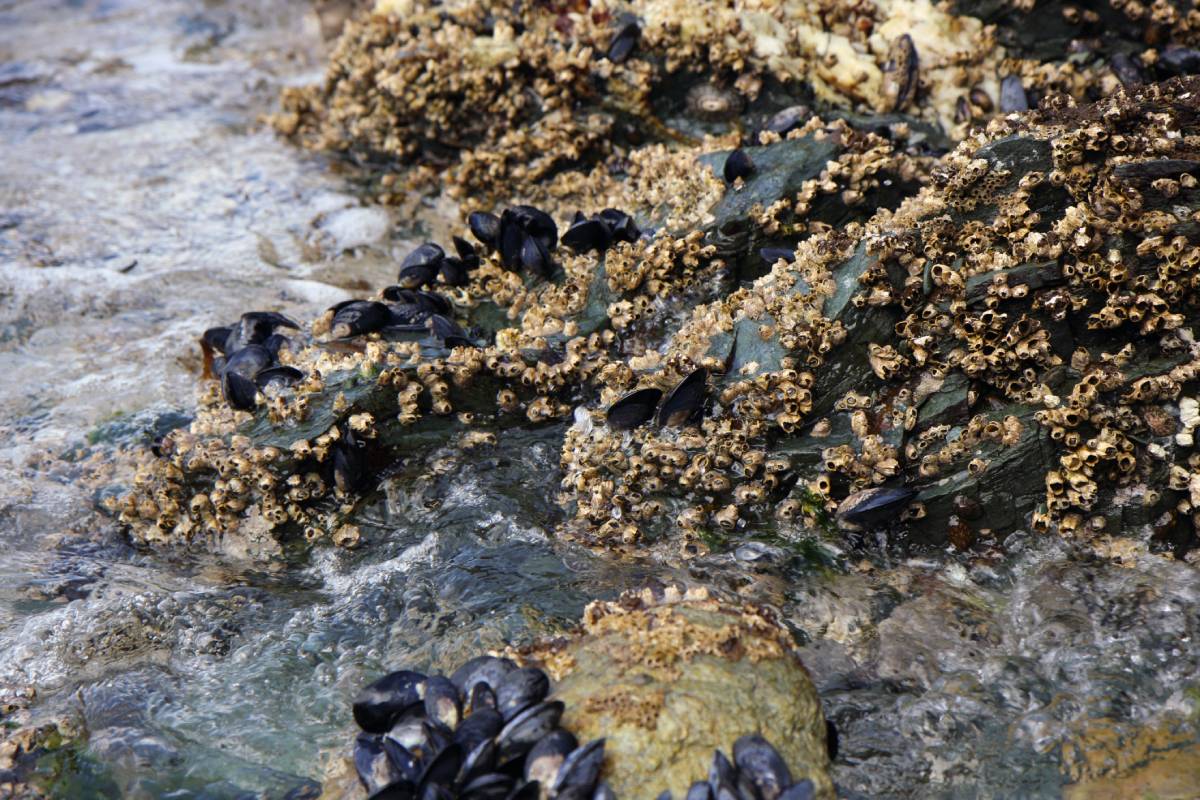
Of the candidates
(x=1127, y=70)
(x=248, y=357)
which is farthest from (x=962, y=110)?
(x=248, y=357)

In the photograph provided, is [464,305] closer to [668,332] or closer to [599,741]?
[668,332]

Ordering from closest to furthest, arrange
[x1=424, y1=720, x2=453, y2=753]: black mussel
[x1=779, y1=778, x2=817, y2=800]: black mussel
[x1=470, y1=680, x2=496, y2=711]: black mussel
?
[x1=779, y1=778, x2=817, y2=800]: black mussel, [x1=424, y1=720, x2=453, y2=753]: black mussel, [x1=470, y1=680, x2=496, y2=711]: black mussel

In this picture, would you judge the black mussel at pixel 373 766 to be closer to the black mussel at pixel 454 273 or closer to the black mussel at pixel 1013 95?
the black mussel at pixel 454 273

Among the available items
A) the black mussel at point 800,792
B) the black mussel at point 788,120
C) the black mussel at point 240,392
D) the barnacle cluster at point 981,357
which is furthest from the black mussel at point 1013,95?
the black mussel at point 240,392

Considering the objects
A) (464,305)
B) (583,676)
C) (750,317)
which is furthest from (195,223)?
(583,676)

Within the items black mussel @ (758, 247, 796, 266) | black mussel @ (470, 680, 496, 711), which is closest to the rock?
black mussel @ (758, 247, 796, 266)

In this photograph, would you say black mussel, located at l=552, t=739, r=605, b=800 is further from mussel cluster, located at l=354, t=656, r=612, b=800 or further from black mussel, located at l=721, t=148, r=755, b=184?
black mussel, located at l=721, t=148, r=755, b=184
